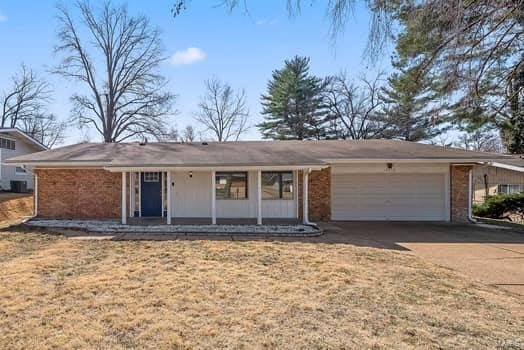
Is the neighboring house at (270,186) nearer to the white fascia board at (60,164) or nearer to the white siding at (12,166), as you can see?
the white fascia board at (60,164)

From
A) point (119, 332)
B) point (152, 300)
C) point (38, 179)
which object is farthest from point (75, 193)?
point (119, 332)

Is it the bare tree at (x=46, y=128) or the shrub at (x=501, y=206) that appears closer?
the shrub at (x=501, y=206)

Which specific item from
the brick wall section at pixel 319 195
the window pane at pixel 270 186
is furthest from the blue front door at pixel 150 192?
the brick wall section at pixel 319 195

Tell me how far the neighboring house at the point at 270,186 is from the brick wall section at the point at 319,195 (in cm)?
4

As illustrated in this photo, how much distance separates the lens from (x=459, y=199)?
44.9 feet

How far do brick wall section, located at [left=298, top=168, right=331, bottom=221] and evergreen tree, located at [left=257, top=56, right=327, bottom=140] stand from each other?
18367 mm

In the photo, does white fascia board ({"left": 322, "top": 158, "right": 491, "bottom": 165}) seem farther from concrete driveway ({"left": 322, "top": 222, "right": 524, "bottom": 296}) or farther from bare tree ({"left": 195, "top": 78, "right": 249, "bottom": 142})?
bare tree ({"left": 195, "top": 78, "right": 249, "bottom": 142})

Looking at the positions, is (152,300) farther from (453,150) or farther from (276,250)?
(453,150)

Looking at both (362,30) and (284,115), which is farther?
(284,115)

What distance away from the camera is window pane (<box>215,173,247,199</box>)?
13141 millimetres

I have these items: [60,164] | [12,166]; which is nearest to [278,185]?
[60,164]

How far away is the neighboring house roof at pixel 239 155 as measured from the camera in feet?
38.2

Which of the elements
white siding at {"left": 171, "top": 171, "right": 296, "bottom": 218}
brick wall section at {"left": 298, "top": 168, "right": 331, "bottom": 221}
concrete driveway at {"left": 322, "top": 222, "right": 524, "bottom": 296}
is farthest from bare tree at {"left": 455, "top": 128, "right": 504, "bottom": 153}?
white siding at {"left": 171, "top": 171, "right": 296, "bottom": 218}

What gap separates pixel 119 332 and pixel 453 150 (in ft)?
47.4
